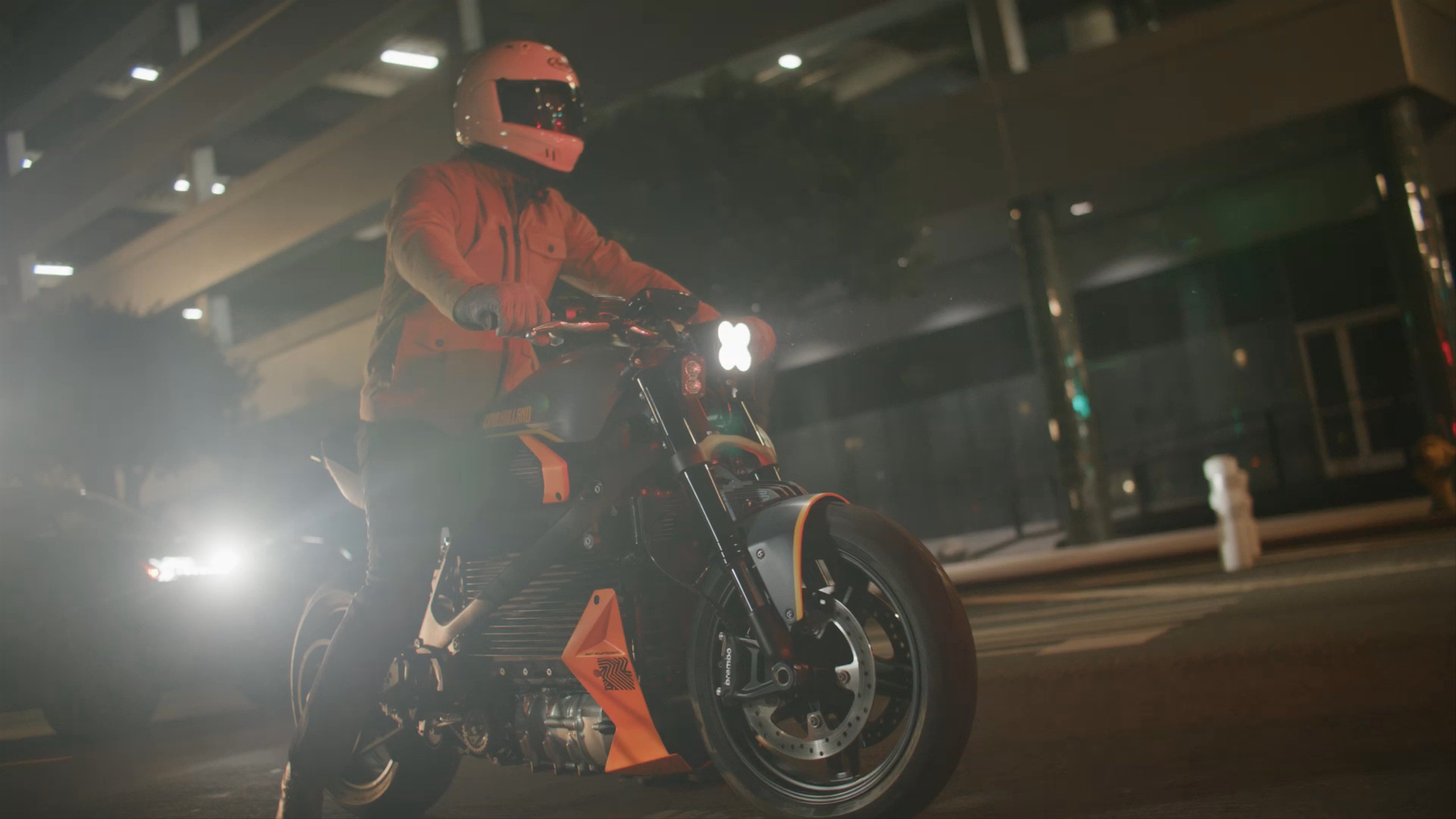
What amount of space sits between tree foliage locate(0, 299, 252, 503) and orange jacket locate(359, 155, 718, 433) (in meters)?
1.65

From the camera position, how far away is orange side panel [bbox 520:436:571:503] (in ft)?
9.29

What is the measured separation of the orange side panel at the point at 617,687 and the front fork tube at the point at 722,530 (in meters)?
0.33

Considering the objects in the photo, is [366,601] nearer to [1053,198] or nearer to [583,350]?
[583,350]

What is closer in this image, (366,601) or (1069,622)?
(366,601)

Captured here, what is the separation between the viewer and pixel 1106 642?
4.55 metres

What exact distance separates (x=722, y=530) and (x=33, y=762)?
2.70 meters

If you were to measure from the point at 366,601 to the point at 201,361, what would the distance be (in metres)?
15.9

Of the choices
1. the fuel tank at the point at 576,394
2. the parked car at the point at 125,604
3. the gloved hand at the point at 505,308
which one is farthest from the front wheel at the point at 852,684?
the parked car at the point at 125,604

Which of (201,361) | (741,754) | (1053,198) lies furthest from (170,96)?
(741,754)

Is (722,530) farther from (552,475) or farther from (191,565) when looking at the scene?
(191,565)

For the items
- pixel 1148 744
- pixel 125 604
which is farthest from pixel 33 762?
pixel 1148 744

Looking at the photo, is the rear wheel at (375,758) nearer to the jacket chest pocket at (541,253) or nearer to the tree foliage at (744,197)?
the jacket chest pocket at (541,253)

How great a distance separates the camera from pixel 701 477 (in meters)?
2.56

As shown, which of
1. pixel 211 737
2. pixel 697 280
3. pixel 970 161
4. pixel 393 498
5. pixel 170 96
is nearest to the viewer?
pixel 393 498
